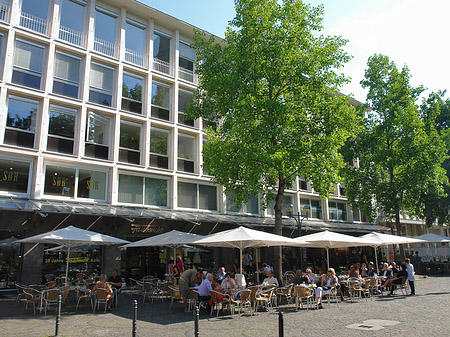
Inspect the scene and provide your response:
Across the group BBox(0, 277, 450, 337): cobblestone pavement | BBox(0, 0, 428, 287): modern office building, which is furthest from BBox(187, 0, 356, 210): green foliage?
BBox(0, 277, 450, 337): cobblestone pavement

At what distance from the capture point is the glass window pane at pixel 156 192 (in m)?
23.2

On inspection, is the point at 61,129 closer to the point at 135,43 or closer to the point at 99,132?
the point at 99,132

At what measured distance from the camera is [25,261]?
17.7 meters

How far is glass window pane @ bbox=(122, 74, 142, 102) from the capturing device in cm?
2350

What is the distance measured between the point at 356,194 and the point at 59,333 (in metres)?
23.4

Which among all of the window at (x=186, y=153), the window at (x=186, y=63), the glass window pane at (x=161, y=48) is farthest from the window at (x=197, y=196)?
the glass window pane at (x=161, y=48)

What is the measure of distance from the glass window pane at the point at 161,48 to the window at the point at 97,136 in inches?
250

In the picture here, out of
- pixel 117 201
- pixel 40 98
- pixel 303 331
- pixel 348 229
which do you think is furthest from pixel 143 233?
pixel 348 229

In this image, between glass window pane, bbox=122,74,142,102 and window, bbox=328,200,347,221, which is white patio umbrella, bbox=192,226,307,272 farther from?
window, bbox=328,200,347,221

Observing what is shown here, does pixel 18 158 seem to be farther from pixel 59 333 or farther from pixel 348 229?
pixel 348 229

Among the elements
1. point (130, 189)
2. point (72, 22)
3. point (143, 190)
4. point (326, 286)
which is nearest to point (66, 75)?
point (72, 22)

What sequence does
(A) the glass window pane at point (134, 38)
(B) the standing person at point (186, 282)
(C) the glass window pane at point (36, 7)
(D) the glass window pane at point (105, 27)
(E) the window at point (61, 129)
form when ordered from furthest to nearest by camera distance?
1. (A) the glass window pane at point (134, 38)
2. (D) the glass window pane at point (105, 27)
3. (C) the glass window pane at point (36, 7)
4. (E) the window at point (61, 129)
5. (B) the standing person at point (186, 282)

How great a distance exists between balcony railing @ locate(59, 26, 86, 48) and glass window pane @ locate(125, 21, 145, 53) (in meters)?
3.01

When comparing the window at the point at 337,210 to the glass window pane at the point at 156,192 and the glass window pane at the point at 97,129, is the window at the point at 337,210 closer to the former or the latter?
the glass window pane at the point at 156,192
